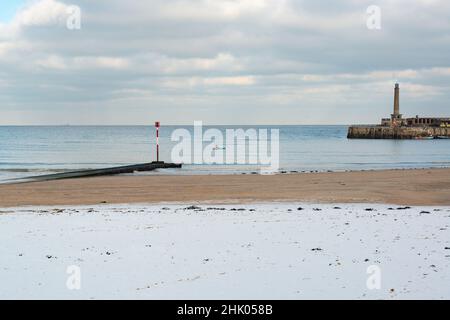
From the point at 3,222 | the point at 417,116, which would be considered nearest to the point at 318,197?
the point at 3,222

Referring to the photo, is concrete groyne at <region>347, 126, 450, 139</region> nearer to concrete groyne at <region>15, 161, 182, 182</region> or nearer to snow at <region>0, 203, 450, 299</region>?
concrete groyne at <region>15, 161, 182, 182</region>

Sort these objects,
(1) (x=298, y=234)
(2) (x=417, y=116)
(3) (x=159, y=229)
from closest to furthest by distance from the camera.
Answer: (1) (x=298, y=234) < (3) (x=159, y=229) < (2) (x=417, y=116)

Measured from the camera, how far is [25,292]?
5.11 m

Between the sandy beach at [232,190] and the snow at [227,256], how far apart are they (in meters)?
5.17

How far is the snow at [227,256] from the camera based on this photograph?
16.9 ft

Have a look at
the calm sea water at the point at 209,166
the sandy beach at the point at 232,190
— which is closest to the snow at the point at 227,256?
the sandy beach at the point at 232,190

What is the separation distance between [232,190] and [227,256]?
1143 cm

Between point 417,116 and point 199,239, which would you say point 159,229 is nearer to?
point 199,239

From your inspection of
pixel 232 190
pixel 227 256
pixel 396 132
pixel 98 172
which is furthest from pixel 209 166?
pixel 396 132

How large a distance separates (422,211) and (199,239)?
539 cm

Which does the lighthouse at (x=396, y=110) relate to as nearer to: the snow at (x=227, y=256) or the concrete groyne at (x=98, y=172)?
the concrete groyne at (x=98, y=172)

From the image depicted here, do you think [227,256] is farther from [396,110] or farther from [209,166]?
[396,110]
